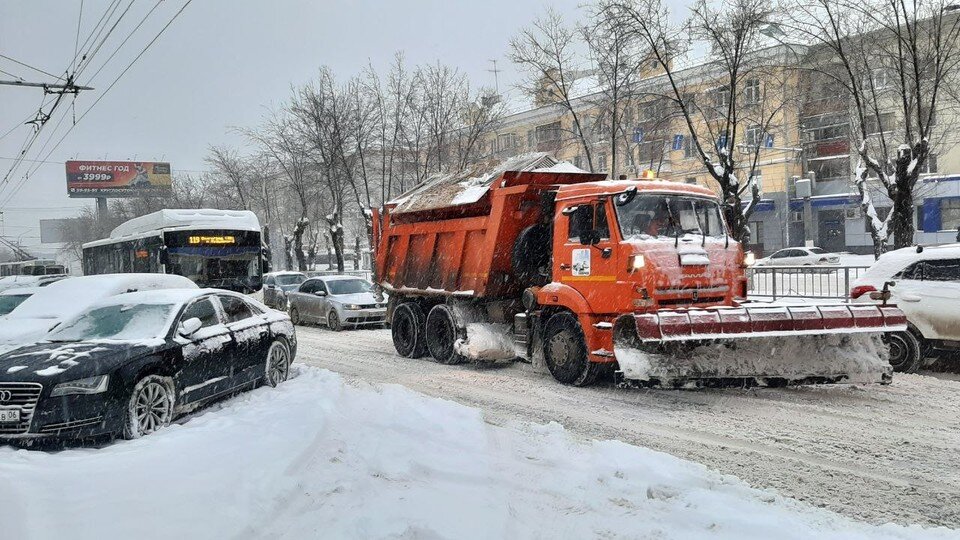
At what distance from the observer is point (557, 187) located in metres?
10.8

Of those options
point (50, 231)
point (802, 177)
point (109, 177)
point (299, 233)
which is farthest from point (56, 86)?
point (50, 231)

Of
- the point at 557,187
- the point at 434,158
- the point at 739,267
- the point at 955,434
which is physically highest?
the point at 434,158

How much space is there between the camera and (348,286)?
64.1 feet

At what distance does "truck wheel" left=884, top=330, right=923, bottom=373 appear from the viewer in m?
9.95

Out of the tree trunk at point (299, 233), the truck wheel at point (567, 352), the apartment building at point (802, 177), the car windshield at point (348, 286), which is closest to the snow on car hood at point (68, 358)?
the truck wheel at point (567, 352)

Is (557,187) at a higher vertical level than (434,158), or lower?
lower

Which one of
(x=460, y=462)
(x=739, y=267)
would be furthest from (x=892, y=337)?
(x=460, y=462)

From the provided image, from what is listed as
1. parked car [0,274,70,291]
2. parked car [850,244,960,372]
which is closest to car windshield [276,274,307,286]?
parked car [0,274,70,291]

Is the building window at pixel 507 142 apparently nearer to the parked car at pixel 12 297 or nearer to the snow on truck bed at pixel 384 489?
the parked car at pixel 12 297

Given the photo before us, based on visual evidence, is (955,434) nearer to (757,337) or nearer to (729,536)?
(757,337)

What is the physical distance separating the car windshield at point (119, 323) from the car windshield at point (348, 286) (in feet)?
34.7

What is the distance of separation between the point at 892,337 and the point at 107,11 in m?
13.9

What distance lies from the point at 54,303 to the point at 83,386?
5588 mm

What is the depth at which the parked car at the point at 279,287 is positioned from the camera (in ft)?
80.9
